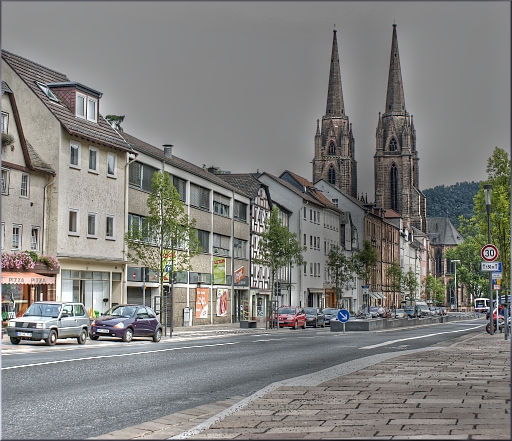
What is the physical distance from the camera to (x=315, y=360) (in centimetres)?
2267

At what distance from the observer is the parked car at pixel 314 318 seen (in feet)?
203

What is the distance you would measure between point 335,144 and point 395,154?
1545cm

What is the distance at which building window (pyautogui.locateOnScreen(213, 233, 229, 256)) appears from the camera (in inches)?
2637

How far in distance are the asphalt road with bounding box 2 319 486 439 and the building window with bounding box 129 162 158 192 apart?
83.7ft

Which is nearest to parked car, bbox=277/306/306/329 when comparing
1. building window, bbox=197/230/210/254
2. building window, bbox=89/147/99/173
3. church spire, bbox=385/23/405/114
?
building window, bbox=197/230/210/254

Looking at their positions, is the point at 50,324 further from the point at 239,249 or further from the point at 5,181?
the point at 239,249

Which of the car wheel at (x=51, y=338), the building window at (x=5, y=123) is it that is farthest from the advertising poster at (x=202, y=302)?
the car wheel at (x=51, y=338)

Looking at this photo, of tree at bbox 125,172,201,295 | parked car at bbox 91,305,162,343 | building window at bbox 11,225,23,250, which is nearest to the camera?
parked car at bbox 91,305,162,343

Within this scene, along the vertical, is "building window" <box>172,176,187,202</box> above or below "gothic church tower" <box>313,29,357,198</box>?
below

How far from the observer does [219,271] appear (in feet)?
220

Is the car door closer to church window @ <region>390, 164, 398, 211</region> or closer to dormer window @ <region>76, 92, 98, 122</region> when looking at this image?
dormer window @ <region>76, 92, 98, 122</region>

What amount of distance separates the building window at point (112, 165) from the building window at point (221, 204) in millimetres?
17529

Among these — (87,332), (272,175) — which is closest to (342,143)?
(272,175)

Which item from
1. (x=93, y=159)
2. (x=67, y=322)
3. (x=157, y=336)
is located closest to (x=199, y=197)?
(x=93, y=159)
